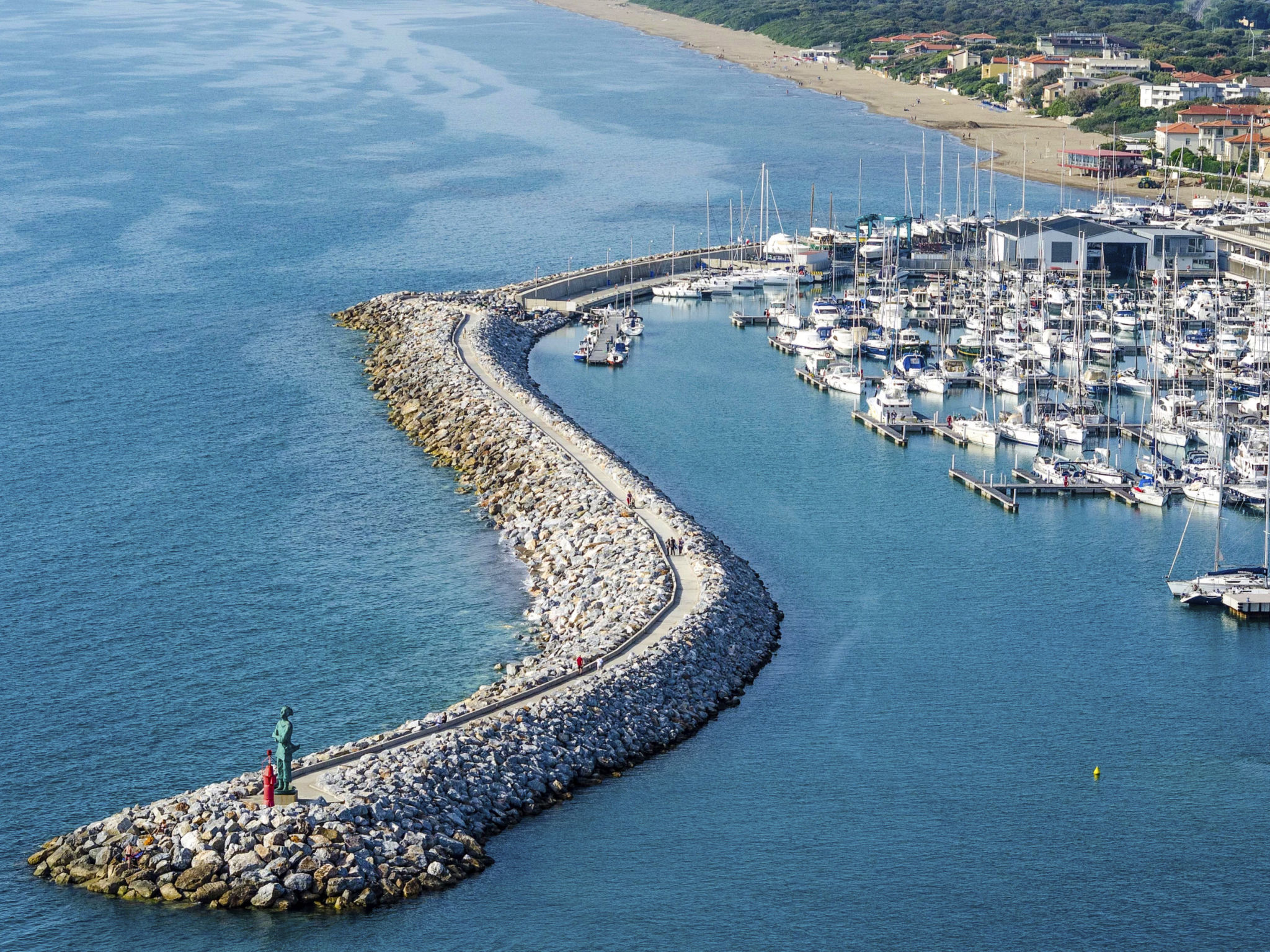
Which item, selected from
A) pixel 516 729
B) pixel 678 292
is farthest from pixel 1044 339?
pixel 516 729

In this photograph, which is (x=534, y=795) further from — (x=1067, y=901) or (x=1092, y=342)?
(x=1092, y=342)

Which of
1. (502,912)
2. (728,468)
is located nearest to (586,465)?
(728,468)

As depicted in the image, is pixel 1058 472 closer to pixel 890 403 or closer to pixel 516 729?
pixel 890 403

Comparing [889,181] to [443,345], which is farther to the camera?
[889,181]

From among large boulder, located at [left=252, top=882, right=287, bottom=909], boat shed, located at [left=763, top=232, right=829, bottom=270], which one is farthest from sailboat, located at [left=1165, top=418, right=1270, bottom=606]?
boat shed, located at [left=763, top=232, right=829, bottom=270]

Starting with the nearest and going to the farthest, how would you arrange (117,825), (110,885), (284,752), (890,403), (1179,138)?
1. (110,885)
2. (284,752)
3. (117,825)
4. (890,403)
5. (1179,138)

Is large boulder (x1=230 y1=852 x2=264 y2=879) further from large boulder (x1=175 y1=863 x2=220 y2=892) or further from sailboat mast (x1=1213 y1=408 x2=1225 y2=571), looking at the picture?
sailboat mast (x1=1213 y1=408 x2=1225 y2=571)

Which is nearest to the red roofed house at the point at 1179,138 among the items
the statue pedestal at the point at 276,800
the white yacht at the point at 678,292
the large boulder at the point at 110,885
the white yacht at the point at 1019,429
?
the white yacht at the point at 678,292
